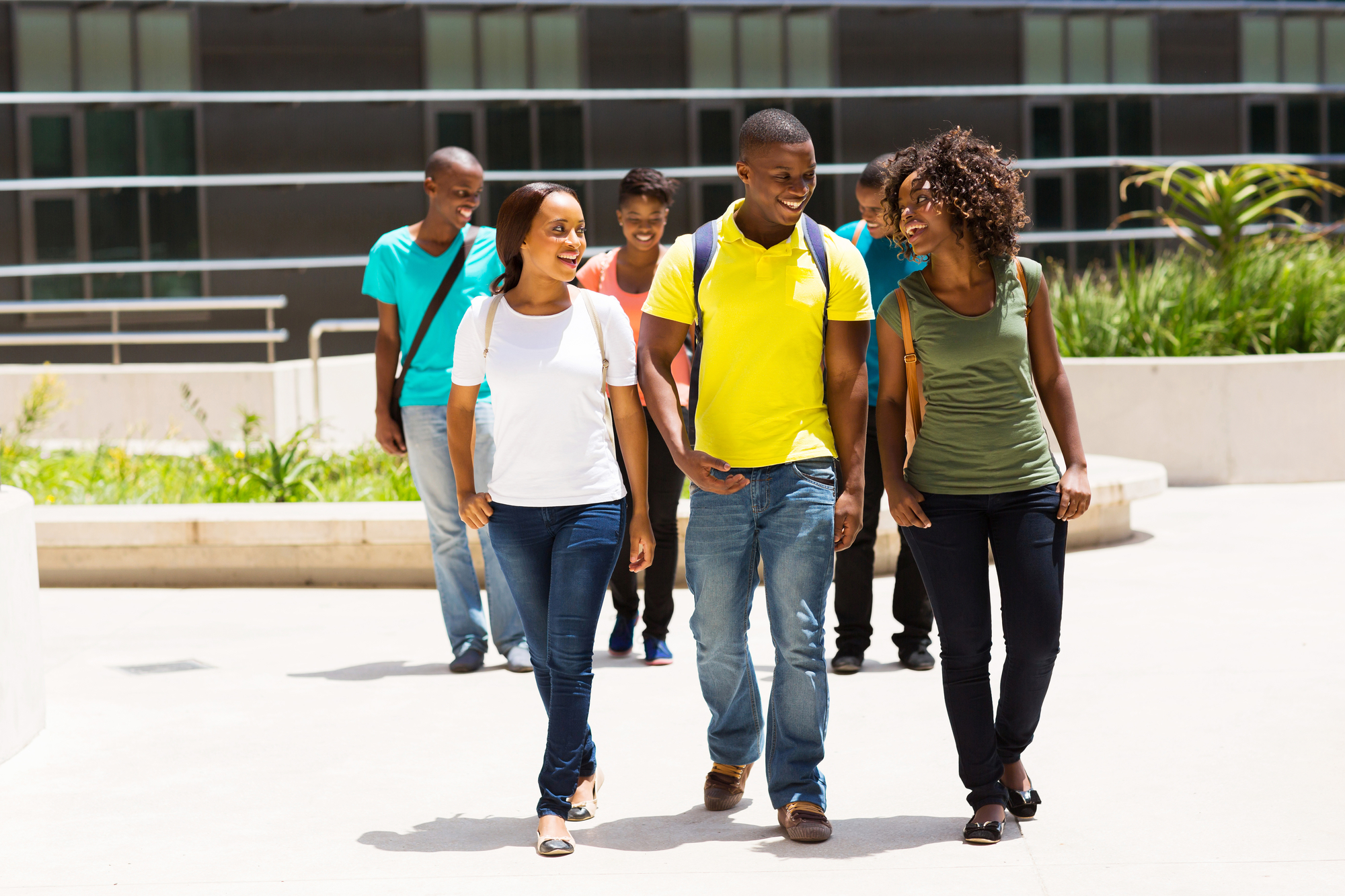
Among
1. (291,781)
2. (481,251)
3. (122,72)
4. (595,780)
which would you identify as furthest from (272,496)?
(122,72)

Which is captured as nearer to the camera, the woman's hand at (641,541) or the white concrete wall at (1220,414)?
the woman's hand at (641,541)

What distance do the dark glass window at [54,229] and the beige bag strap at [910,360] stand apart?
1927 centimetres

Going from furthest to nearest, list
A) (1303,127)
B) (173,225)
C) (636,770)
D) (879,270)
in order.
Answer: (1303,127) < (173,225) < (879,270) < (636,770)

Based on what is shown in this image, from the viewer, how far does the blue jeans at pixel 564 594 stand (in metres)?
4.03

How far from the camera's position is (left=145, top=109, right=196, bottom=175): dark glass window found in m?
21.1

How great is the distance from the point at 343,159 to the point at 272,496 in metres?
13.5

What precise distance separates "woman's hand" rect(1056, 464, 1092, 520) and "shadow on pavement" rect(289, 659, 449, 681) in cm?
298

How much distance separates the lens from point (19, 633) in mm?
5023

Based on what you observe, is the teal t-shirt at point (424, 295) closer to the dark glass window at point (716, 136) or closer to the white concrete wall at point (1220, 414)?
the white concrete wall at point (1220, 414)

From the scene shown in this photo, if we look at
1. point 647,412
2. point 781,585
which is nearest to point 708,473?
point 781,585

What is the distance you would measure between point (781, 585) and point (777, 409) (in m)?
0.48

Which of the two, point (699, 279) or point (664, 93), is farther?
point (664, 93)

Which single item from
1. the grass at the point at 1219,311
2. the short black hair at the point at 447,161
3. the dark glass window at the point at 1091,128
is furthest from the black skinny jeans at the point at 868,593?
the dark glass window at the point at 1091,128

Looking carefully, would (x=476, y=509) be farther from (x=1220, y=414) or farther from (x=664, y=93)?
(x=664, y=93)
